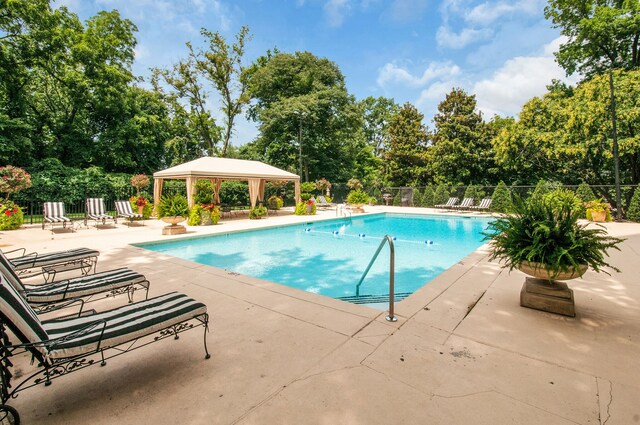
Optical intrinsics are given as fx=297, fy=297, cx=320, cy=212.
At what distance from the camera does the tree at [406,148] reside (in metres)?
25.1

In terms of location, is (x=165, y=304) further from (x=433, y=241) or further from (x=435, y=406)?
(x=433, y=241)

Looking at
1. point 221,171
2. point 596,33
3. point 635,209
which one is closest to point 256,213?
Result: point 221,171

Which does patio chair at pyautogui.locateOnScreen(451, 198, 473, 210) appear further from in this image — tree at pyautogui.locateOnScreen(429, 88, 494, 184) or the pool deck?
the pool deck

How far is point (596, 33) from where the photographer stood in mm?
→ 17266

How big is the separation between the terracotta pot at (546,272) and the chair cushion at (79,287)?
4.12m

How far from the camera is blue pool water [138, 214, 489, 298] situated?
231 inches

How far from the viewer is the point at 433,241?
9.62 meters

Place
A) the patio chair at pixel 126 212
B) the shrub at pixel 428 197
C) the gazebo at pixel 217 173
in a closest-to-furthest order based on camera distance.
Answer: the patio chair at pixel 126 212, the gazebo at pixel 217 173, the shrub at pixel 428 197

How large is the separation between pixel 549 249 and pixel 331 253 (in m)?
5.35

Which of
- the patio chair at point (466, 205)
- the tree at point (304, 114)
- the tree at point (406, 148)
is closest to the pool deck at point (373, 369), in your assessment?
the patio chair at point (466, 205)

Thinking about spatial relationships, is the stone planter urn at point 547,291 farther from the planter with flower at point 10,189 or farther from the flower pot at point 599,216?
the planter with flower at point 10,189

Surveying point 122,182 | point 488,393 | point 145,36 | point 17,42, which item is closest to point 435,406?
point 488,393

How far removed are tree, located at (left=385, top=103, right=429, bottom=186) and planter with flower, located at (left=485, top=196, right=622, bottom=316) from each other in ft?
73.6

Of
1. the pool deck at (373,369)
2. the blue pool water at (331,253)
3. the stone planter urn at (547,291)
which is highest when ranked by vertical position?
the stone planter urn at (547,291)
